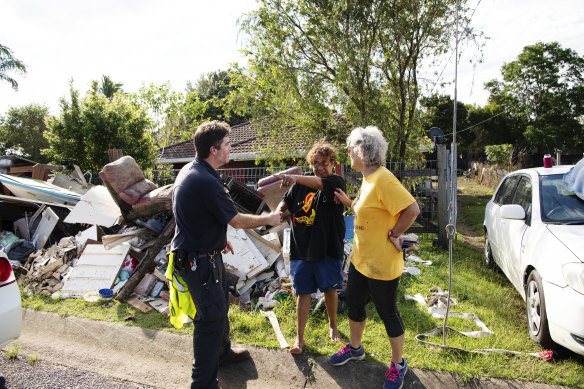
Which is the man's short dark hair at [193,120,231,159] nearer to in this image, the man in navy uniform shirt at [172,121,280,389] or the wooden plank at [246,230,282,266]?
the man in navy uniform shirt at [172,121,280,389]

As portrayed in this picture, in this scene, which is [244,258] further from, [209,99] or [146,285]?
[209,99]

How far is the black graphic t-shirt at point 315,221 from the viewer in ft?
10.2

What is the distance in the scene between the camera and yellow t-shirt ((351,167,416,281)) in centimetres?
245

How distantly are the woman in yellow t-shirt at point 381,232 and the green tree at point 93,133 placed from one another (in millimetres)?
10469

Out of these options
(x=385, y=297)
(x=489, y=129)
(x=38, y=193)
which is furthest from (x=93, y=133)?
(x=489, y=129)

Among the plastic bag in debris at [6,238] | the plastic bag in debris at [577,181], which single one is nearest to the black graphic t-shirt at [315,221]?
the plastic bag in debris at [577,181]

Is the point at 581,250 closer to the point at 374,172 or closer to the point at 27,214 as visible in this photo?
the point at 374,172

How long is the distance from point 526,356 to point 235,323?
8.80ft

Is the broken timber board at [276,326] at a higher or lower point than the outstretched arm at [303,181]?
lower

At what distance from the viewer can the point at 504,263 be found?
4.56 metres

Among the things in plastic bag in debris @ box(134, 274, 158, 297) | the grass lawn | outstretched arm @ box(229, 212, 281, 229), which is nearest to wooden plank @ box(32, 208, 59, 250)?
the grass lawn

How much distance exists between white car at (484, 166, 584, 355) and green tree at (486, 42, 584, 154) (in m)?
34.5

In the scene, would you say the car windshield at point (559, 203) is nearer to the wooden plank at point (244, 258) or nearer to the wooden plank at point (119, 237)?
the wooden plank at point (244, 258)

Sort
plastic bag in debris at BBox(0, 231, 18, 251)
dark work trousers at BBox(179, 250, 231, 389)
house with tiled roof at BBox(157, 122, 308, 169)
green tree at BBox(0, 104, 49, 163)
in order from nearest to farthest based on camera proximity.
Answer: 1. dark work trousers at BBox(179, 250, 231, 389)
2. plastic bag in debris at BBox(0, 231, 18, 251)
3. house with tiled roof at BBox(157, 122, 308, 169)
4. green tree at BBox(0, 104, 49, 163)
